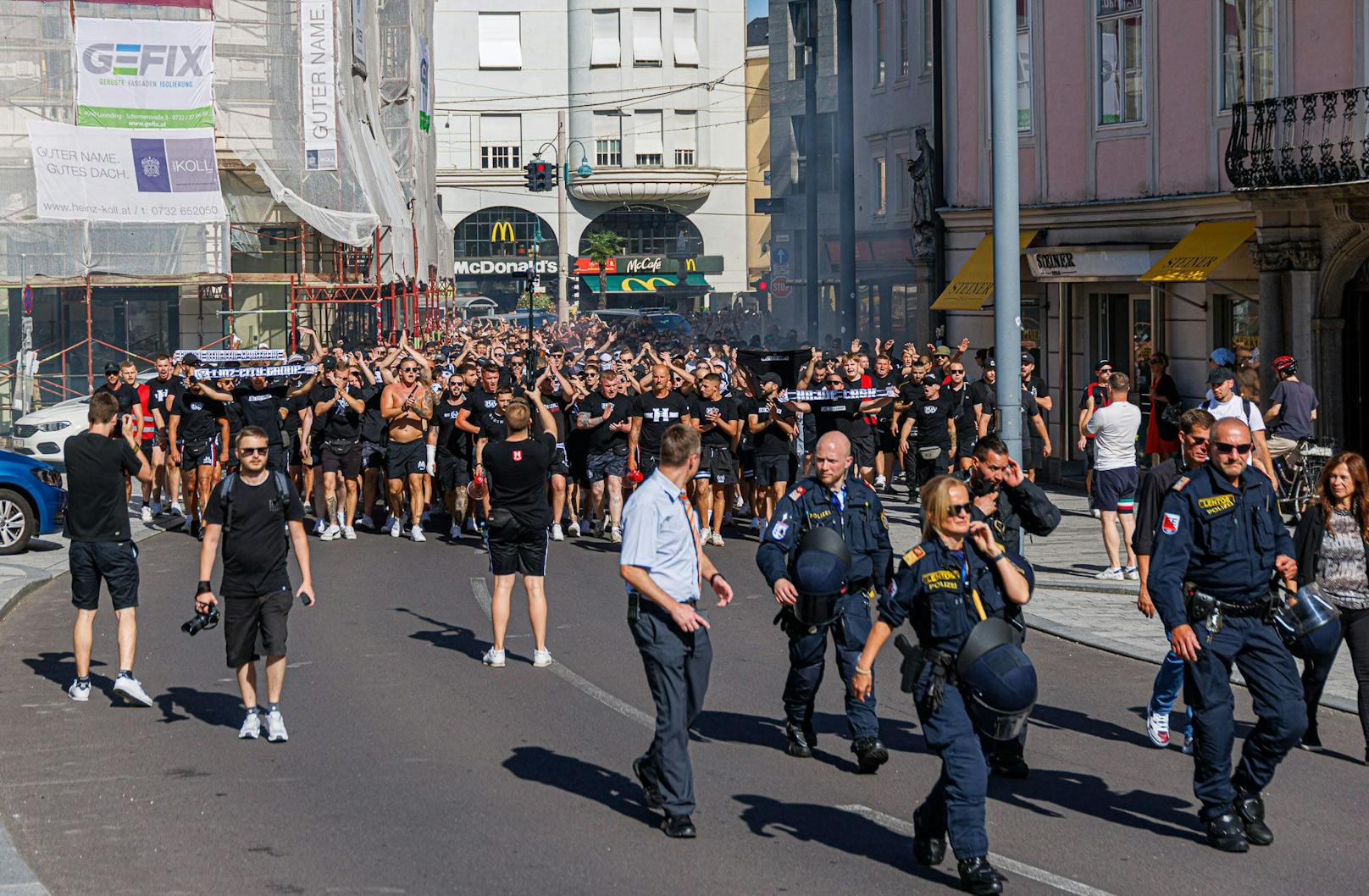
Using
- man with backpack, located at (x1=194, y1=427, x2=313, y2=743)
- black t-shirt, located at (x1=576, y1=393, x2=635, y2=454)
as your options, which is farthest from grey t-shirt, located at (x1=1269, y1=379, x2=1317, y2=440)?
man with backpack, located at (x1=194, y1=427, x2=313, y2=743)

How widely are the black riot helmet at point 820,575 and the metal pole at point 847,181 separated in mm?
31190

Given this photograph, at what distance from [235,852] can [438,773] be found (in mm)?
1475

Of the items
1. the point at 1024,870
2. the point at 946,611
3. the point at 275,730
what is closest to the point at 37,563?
the point at 275,730

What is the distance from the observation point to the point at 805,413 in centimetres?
1798

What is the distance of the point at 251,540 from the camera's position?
9.57 m

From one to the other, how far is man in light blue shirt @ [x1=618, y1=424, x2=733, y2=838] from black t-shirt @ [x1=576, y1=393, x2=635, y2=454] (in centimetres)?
1030

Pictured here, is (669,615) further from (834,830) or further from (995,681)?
(995,681)

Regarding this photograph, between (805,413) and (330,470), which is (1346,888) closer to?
(805,413)

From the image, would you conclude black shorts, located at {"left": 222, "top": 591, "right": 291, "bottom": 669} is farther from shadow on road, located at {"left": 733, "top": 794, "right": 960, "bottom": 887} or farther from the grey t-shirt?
the grey t-shirt

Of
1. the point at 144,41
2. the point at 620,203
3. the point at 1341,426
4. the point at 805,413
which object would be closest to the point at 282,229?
the point at 144,41

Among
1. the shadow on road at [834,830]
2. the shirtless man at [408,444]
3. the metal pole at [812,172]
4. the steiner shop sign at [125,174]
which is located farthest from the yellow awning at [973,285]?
the shadow on road at [834,830]

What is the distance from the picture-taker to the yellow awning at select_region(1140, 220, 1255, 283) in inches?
834

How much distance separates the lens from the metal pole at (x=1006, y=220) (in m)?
14.7

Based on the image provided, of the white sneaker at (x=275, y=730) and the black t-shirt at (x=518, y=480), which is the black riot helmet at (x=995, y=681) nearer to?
the white sneaker at (x=275, y=730)
